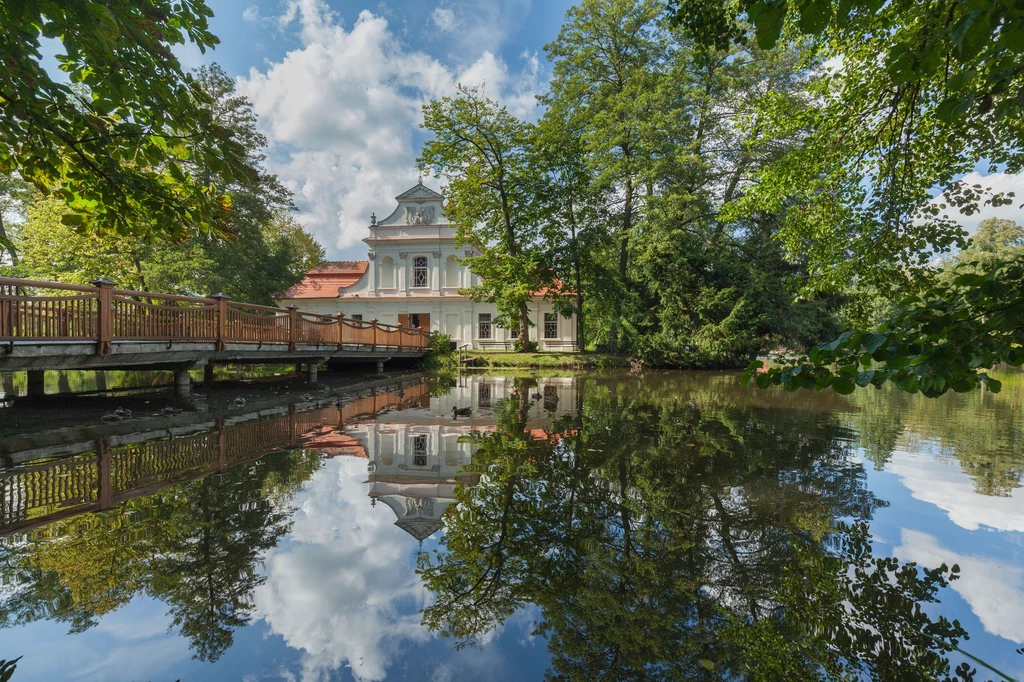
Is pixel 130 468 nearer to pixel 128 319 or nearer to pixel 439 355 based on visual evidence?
pixel 128 319

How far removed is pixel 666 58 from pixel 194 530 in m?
28.8

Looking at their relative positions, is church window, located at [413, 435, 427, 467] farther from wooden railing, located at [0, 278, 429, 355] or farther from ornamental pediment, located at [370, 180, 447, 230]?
ornamental pediment, located at [370, 180, 447, 230]

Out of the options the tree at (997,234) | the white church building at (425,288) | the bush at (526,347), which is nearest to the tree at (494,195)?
the bush at (526,347)

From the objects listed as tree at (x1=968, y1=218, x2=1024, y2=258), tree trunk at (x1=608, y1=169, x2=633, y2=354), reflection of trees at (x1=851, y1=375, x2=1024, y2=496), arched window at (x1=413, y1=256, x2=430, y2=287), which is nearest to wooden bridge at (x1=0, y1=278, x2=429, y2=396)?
reflection of trees at (x1=851, y1=375, x2=1024, y2=496)

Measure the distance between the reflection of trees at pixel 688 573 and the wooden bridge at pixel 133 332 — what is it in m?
7.48

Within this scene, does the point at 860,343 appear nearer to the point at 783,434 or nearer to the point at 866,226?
the point at 866,226

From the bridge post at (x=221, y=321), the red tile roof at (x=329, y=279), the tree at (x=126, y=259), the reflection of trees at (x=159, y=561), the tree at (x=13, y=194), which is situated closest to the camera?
the reflection of trees at (x=159, y=561)

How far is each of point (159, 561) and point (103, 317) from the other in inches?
291

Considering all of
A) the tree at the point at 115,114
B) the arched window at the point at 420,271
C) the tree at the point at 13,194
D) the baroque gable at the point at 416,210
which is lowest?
the tree at the point at 115,114

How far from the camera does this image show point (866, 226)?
5906 mm

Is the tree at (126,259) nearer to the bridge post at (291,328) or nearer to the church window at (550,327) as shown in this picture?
the bridge post at (291,328)

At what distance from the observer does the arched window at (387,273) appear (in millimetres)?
31562

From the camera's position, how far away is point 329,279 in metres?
34.3

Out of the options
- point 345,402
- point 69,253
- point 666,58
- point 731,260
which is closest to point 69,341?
point 345,402
